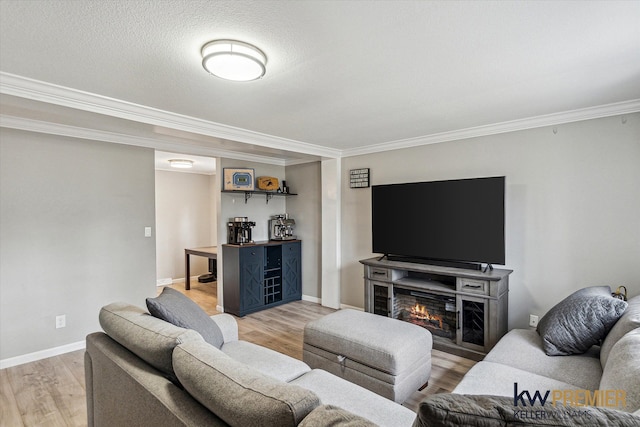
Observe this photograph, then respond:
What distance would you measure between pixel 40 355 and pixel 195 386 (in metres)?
3.20

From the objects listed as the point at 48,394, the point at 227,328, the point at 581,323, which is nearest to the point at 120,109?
the point at 227,328

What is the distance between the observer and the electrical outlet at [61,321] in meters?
3.32

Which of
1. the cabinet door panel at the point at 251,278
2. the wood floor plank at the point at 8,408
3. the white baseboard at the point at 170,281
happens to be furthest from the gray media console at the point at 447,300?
the white baseboard at the point at 170,281

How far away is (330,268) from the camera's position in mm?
4906

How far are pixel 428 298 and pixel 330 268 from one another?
1.69 metres

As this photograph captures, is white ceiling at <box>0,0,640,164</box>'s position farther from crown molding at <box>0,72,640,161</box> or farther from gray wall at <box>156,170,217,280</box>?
gray wall at <box>156,170,217,280</box>

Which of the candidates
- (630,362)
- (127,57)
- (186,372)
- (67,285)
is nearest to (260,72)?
(127,57)

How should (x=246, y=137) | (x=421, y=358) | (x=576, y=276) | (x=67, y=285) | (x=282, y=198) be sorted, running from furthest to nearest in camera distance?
(x=282, y=198) < (x=246, y=137) < (x=67, y=285) < (x=576, y=276) < (x=421, y=358)

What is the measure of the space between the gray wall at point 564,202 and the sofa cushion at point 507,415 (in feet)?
9.19

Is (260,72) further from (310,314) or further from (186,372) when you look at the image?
(310,314)

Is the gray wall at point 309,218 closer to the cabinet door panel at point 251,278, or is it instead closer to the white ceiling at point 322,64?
the cabinet door panel at point 251,278

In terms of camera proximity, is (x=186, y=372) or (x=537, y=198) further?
(x=537, y=198)

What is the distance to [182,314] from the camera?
1.97 m

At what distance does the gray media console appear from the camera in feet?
10.1
